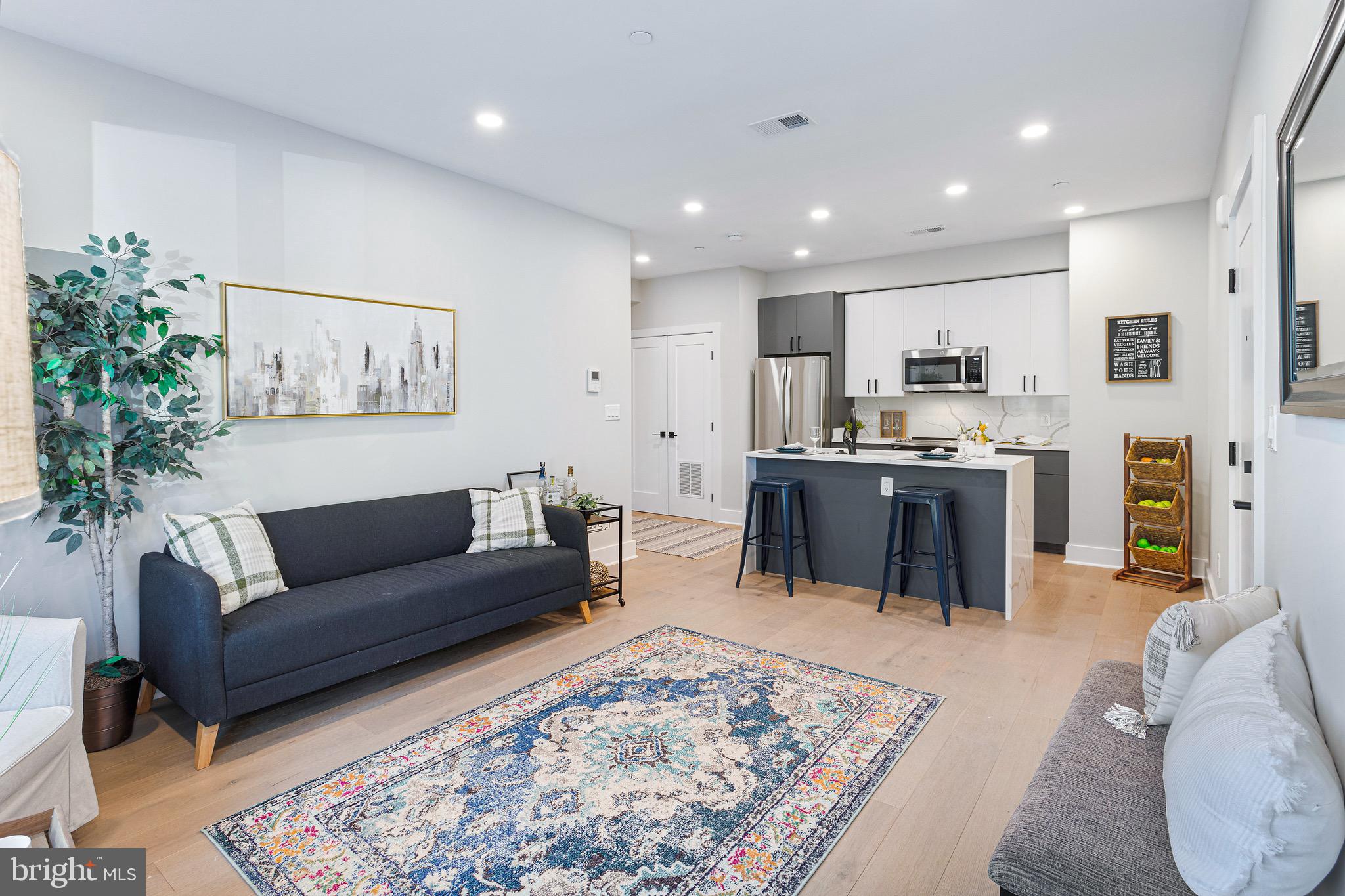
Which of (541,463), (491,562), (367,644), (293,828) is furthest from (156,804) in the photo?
(541,463)

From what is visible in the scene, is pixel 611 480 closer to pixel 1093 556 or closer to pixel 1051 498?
pixel 1051 498

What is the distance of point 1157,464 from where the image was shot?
187 inches

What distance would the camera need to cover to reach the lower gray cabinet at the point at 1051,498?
5.68 metres

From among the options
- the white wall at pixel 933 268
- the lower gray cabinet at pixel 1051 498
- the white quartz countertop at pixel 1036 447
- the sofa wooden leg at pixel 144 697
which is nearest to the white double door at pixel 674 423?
the white wall at pixel 933 268

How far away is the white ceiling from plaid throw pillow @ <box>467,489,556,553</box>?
1996 mm

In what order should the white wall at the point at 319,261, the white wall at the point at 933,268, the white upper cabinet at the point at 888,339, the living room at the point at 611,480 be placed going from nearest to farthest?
the living room at the point at 611,480 < the white wall at the point at 319,261 < the white wall at the point at 933,268 < the white upper cabinet at the point at 888,339

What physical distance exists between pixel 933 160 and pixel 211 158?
382cm

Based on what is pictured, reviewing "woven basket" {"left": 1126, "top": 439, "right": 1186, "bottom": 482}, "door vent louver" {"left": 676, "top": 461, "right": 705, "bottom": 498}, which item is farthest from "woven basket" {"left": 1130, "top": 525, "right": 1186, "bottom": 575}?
"door vent louver" {"left": 676, "top": 461, "right": 705, "bottom": 498}

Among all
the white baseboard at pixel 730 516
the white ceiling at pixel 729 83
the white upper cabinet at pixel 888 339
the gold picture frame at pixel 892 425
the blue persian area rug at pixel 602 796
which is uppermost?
the white ceiling at pixel 729 83

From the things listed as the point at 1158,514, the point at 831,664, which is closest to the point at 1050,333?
the point at 1158,514

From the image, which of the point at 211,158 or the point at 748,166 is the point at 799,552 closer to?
the point at 748,166

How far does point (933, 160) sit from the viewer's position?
4.10m

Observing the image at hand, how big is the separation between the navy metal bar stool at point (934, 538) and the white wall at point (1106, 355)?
6.25 ft

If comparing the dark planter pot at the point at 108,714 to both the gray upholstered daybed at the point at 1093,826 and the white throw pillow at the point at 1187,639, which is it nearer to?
the gray upholstered daybed at the point at 1093,826
